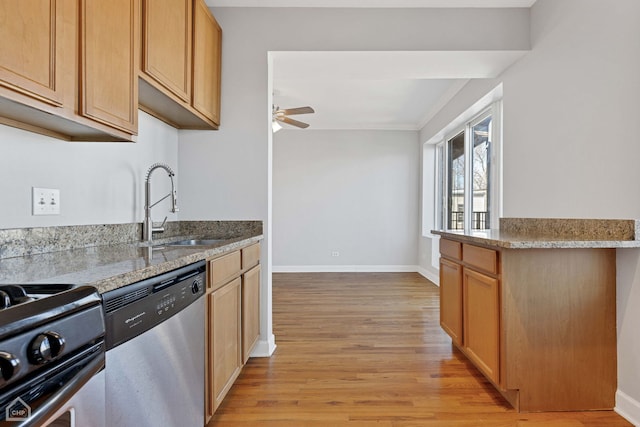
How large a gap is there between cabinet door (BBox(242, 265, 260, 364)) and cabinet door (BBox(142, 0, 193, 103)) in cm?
117

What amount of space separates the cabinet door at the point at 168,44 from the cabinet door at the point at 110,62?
0.09 meters

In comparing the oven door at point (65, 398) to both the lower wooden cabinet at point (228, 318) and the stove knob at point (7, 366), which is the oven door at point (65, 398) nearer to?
the stove knob at point (7, 366)

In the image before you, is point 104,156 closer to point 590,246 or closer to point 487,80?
point 590,246

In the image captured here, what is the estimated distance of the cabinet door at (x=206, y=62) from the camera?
7.50 ft

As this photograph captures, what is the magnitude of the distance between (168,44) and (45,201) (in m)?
1.01

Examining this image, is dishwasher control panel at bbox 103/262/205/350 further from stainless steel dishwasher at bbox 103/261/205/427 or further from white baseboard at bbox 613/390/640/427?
white baseboard at bbox 613/390/640/427

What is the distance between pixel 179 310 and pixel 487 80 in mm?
3471

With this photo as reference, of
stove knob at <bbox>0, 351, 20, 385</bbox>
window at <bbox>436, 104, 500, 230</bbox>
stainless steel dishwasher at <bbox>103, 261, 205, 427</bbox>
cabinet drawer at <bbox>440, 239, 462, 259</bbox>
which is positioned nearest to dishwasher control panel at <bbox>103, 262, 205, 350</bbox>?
stainless steel dishwasher at <bbox>103, 261, 205, 427</bbox>

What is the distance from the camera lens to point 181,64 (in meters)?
2.12

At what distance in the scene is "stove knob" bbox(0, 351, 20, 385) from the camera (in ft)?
1.98

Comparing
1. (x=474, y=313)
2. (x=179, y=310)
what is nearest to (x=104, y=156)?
(x=179, y=310)

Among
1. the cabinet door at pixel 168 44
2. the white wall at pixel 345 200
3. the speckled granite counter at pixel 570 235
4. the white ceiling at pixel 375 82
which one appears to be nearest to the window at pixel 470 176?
the white ceiling at pixel 375 82

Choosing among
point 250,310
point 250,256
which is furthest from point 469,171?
point 250,310

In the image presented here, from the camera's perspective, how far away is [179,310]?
1370mm
